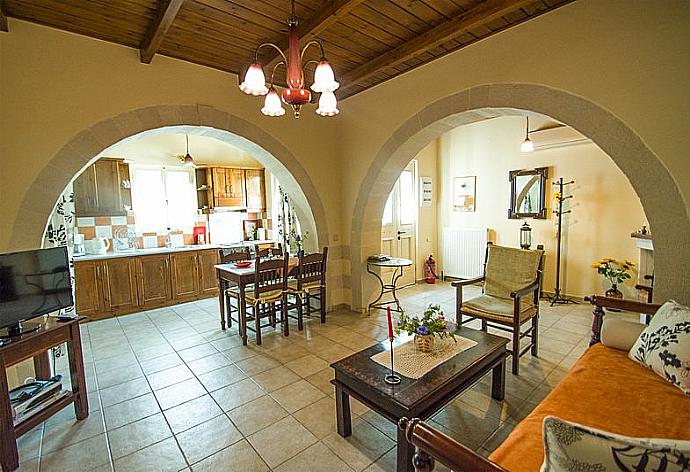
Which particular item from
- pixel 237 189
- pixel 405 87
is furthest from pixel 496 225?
pixel 237 189

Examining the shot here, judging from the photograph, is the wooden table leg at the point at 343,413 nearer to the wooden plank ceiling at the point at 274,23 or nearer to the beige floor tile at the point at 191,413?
the beige floor tile at the point at 191,413

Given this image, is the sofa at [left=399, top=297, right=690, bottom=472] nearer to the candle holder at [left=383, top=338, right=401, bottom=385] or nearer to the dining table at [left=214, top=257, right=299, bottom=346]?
the candle holder at [left=383, top=338, right=401, bottom=385]

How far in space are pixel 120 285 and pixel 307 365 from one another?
3447mm

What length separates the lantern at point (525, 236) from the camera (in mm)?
5262

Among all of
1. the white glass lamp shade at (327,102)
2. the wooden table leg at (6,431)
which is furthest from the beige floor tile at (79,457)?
the white glass lamp shade at (327,102)

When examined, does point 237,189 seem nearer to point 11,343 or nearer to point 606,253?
point 11,343

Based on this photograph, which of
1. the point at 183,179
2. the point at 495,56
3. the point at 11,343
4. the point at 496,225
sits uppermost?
the point at 495,56

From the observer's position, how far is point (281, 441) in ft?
7.06

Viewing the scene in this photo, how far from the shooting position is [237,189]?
6.40 metres

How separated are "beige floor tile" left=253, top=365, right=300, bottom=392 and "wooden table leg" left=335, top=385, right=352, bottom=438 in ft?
2.66

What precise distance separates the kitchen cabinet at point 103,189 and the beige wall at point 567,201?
5.70m

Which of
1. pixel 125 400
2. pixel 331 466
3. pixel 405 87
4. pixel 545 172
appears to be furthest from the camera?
pixel 545 172

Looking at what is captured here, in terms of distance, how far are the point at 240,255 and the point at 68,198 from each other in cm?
206

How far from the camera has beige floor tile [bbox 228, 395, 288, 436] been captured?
2.30 m
